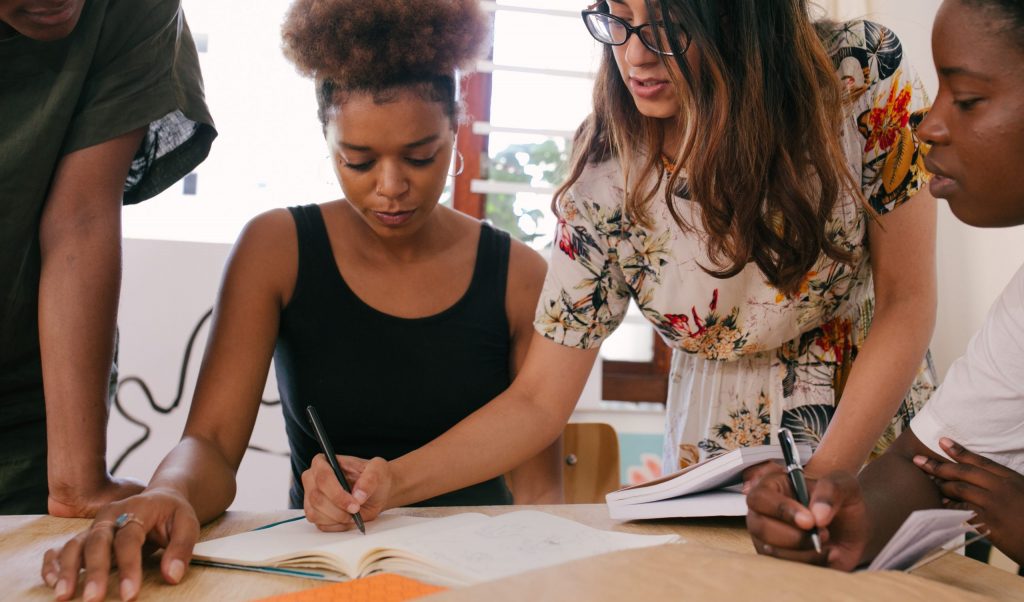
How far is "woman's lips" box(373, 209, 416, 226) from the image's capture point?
1429mm

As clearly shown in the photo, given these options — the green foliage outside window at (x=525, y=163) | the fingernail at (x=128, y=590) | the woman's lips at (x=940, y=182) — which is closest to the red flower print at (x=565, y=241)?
the woman's lips at (x=940, y=182)

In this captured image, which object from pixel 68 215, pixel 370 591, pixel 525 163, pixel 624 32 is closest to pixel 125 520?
pixel 370 591

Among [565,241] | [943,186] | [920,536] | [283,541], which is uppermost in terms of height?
[943,186]

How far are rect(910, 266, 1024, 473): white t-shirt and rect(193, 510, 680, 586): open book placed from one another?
1.02ft

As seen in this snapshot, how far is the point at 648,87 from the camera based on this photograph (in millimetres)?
1174

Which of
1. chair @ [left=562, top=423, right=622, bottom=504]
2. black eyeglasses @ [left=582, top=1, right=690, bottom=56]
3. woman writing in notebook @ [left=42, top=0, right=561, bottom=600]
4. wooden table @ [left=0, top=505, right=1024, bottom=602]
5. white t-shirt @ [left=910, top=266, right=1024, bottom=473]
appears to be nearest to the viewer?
wooden table @ [left=0, top=505, right=1024, bottom=602]

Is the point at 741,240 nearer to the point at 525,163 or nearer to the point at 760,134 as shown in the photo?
the point at 760,134

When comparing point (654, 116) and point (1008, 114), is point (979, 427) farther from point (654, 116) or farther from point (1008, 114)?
point (654, 116)

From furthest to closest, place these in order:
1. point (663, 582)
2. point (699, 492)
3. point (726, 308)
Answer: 1. point (726, 308)
2. point (699, 492)
3. point (663, 582)

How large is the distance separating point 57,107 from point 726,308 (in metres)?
0.89

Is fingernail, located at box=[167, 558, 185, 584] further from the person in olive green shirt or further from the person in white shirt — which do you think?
the person in white shirt

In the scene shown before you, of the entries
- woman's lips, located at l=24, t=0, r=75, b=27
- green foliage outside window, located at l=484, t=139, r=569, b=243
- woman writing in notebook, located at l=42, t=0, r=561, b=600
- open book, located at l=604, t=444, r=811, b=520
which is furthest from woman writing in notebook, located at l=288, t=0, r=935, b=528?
green foliage outside window, located at l=484, t=139, r=569, b=243

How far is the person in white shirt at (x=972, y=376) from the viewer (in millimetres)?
896

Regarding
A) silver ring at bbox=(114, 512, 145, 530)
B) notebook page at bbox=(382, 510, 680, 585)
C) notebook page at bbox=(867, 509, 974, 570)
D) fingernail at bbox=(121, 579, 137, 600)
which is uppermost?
notebook page at bbox=(867, 509, 974, 570)
